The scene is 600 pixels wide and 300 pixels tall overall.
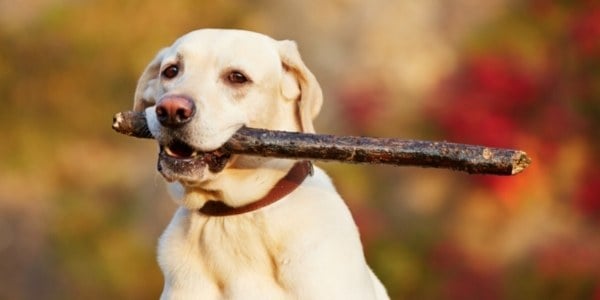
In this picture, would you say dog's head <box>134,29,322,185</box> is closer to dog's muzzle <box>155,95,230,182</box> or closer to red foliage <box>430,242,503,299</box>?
dog's muzzle <box>155,95,230,182</box>

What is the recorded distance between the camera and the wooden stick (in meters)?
4.28

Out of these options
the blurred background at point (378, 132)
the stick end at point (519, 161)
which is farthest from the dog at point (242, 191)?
the blurred background at point (378, 132)

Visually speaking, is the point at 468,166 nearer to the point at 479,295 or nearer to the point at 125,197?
the point at 479,295

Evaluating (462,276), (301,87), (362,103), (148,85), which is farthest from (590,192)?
(148,85)

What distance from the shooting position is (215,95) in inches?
175

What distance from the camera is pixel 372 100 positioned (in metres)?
12.2

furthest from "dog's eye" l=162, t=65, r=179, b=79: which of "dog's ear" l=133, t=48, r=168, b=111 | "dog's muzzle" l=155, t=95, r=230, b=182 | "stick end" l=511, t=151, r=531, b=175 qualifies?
"stick end" l=511, t=151, r=531, b=175

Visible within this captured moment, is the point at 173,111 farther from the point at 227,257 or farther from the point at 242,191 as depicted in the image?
the point at 227,257

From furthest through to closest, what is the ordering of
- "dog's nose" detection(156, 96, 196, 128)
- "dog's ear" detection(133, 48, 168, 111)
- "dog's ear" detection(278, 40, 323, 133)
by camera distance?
1. "dog's ear" detection(133, 48, 168, 111)
2. "dog's ear" detection(278, 40, 323, 133)
3. "dog's nose" detection(156, 96, 196, 128)

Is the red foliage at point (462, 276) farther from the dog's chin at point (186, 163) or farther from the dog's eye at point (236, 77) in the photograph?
the dog's chin at point (186, 163)

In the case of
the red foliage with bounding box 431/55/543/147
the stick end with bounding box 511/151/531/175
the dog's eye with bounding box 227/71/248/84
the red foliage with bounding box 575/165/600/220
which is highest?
the red foliage with bounding box 431/55/543/147

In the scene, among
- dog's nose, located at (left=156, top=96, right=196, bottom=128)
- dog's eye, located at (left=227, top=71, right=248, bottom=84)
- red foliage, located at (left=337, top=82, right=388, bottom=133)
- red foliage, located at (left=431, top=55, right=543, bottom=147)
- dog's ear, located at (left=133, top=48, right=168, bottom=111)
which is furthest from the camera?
red foliage, located at (left=337, top=82, right=388, bottom=133)

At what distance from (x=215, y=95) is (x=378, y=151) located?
1.94ft

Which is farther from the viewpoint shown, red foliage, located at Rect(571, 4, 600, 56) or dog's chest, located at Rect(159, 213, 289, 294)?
red foliage, located at Rect(571, 4, 600, 56)
